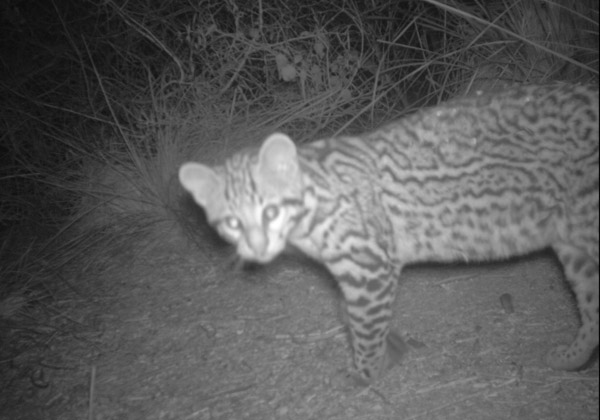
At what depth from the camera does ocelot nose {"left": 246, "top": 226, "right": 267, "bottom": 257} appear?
8.75ft

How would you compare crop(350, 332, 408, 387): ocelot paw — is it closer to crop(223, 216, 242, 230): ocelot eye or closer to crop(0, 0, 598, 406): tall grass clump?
crop(223, 216, 242, 230): ocelot eye

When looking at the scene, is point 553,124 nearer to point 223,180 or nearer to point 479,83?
point 223,180

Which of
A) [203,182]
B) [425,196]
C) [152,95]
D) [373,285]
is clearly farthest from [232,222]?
[152,95]

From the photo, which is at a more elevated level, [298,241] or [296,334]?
[298,241]

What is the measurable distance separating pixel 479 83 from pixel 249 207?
3.24 m

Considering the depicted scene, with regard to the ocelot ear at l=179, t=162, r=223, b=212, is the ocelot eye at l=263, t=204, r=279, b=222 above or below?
below

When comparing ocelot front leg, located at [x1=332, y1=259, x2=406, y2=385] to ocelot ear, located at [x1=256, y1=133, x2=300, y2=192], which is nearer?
ocelot ear, located at [x1=256, y1=133, x2=300, y2=192]

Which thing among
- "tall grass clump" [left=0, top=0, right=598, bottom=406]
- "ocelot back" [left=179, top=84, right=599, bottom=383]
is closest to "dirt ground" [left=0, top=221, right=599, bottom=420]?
"ocelot back" [left=179, top=84, right=599, bottom=383]

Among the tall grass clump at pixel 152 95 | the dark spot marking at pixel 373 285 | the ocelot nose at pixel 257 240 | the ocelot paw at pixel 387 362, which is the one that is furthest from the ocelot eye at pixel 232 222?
the tall grass clump at pixel 152 95

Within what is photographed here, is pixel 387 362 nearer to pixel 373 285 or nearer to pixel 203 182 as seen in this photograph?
pixel 373 285

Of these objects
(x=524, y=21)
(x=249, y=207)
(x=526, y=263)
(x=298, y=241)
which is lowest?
(x=526, y=263)

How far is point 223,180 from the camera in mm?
2906

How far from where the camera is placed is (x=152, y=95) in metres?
5.55

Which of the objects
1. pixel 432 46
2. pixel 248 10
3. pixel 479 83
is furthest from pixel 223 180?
pixel 432 46
